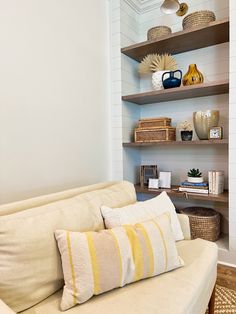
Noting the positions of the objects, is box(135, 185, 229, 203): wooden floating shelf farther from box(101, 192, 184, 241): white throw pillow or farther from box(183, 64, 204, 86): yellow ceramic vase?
box(183, 64, 204, 86): yellow ceramic vase

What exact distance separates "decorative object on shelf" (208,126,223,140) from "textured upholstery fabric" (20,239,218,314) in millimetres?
1208

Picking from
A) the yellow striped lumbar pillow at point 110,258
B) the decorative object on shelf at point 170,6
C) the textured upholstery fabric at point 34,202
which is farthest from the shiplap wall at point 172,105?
the yellow striped lumbar pillow at point 110,258

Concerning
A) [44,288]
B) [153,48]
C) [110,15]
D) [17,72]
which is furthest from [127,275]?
[110,15]

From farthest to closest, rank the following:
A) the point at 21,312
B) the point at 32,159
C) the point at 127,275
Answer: the point at 32,159 → the point at 127,275 → the point at 21,312

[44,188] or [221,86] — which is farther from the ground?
[221,86]

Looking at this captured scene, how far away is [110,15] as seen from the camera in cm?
240

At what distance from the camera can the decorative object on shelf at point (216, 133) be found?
2.07m

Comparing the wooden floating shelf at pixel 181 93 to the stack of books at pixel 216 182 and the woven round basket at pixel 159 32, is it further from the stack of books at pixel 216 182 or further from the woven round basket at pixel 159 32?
the stack of books at pixel 216 182

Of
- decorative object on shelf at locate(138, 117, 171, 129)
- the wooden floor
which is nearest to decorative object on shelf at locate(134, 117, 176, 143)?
decorative object on shelf at locate(138, 117, 171, 129)

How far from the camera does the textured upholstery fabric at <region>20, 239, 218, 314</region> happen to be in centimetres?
89

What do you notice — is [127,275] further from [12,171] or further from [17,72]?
[17,72]

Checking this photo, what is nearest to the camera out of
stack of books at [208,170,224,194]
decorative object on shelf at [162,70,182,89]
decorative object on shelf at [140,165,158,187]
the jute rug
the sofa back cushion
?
the sofa back cushion

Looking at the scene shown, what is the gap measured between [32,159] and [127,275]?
1.05 metres

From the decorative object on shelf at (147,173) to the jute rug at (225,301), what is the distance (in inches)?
47.1
